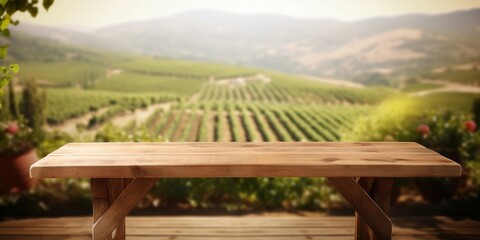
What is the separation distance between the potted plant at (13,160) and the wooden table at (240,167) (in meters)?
2.10

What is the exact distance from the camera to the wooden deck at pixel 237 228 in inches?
102

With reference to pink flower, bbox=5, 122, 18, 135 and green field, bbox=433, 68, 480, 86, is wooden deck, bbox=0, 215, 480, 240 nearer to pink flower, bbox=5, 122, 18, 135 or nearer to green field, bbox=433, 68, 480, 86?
pink flower, bbox=5, 122, 18, 135

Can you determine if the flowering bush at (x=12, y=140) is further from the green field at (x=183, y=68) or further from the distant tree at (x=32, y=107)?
the green field at (x=183, y=68)

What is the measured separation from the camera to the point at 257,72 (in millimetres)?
12102

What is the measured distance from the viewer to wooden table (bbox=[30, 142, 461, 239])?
158 centimetres

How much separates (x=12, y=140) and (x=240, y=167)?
3177mm

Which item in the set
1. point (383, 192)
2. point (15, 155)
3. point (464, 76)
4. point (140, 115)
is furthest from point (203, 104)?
point (383, 192)

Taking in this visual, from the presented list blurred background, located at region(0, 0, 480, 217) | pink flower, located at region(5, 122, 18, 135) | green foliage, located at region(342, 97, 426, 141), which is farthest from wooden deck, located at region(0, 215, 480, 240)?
green foliage, located at region(342, 97, 426, 141)

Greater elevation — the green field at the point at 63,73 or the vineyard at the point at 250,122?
the green field at the point at 63,73

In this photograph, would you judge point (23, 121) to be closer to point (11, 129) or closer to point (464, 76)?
point (11, 129)

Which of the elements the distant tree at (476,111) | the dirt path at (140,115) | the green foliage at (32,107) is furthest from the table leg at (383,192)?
the dirt path at (140,115)

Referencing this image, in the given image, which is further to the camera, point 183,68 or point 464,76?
point 183,68

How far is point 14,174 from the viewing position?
356 centimetres

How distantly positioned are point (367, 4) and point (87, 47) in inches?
317
